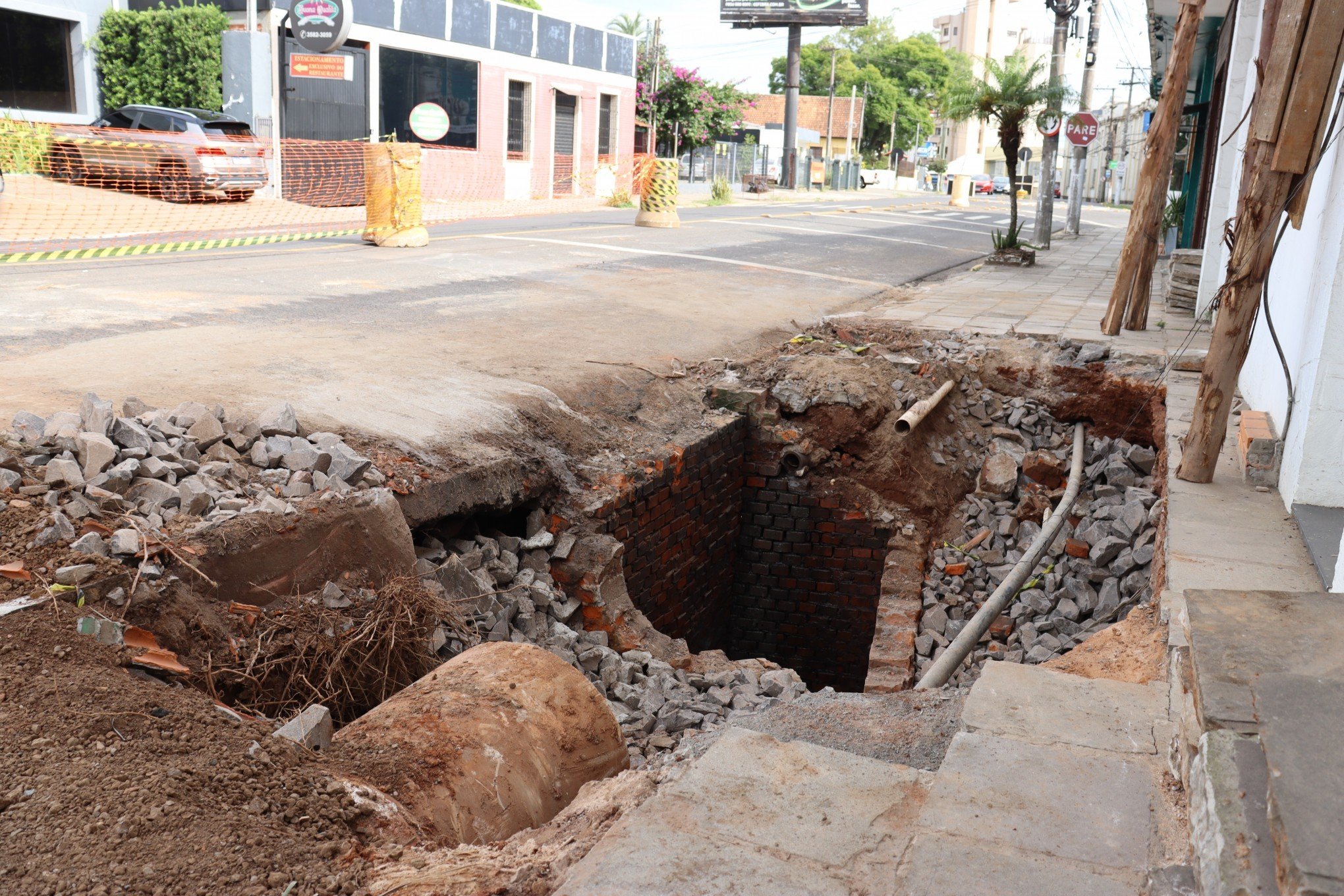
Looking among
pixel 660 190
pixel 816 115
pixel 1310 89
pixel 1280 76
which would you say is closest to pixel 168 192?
pixel 660 190

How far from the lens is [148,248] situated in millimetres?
12062

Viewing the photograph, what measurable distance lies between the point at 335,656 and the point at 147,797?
130cm

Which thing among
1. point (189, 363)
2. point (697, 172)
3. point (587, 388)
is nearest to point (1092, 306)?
point (587, 388)

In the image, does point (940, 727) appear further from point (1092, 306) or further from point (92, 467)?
point (1092, 306)

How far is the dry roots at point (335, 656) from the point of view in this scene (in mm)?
3309

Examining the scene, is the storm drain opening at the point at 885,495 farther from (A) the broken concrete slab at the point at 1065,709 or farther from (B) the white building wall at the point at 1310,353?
(A) the broken concrete slab at the point at 1065,709

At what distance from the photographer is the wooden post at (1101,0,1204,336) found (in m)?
8.00

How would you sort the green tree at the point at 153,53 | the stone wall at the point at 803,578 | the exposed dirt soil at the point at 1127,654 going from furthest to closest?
the green tree at the point at 153,53, the stone wall at the point at 803,578, the exposed dirt soil at the point at 1127,654

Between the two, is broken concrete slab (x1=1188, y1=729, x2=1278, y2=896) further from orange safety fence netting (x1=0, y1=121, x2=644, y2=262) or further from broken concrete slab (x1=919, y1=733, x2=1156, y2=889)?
orange safety fence netting (x1=0, y1=121, x2=644, y2=262)

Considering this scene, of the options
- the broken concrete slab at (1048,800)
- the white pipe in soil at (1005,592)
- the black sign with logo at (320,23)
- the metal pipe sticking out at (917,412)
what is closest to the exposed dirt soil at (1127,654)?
the white pipe in soil at (1005,592)

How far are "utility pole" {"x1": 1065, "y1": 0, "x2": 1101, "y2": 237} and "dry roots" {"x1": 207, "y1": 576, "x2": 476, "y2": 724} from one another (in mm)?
23095

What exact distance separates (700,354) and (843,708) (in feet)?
15.0

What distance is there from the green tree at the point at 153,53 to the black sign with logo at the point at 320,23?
7.30 ft

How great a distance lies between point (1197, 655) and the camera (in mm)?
2141
